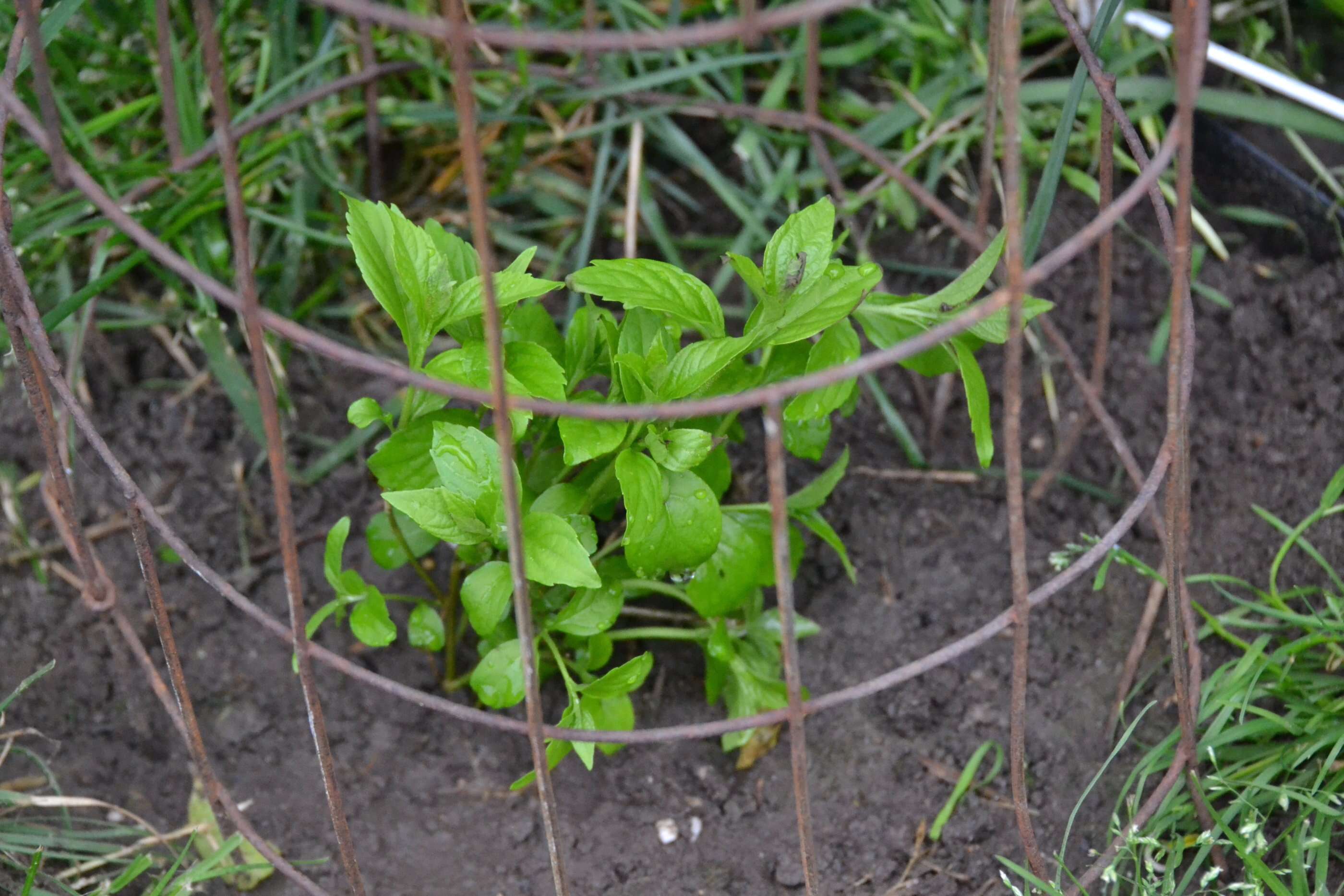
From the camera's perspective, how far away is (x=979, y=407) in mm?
1072

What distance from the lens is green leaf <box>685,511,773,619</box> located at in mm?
1175

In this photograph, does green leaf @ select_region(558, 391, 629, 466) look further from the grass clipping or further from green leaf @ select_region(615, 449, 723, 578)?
the grass clipping

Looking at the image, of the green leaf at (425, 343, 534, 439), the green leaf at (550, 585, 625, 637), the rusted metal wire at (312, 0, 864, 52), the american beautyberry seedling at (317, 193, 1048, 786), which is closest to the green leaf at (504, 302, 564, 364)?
the american beautyberry seedling at (317, 193, 1048, 786)

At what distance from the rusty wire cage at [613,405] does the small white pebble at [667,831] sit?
281 mm

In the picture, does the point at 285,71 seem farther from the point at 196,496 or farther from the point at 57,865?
the point at 57,865

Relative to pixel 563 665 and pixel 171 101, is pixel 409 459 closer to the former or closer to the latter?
pixel 563 665

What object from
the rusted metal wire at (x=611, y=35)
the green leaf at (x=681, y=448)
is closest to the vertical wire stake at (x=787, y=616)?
the green leaf at (x=681, y=448)

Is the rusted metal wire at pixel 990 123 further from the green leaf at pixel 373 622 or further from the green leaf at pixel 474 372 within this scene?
the green leaf at pixel 373 622

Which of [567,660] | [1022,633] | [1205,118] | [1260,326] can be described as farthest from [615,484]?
[1205,118]

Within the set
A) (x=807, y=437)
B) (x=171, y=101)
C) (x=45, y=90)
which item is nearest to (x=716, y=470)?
(x=807, y=437)

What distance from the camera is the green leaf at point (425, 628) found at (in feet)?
4.11

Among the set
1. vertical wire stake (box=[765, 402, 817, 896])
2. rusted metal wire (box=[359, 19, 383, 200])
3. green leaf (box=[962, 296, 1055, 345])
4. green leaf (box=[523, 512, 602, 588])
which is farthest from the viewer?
rusted metal wire (box=[359, 19, 383, 200])

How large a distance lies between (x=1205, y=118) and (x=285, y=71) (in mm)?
1229

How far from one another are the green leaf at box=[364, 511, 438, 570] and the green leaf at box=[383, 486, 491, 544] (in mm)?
210
